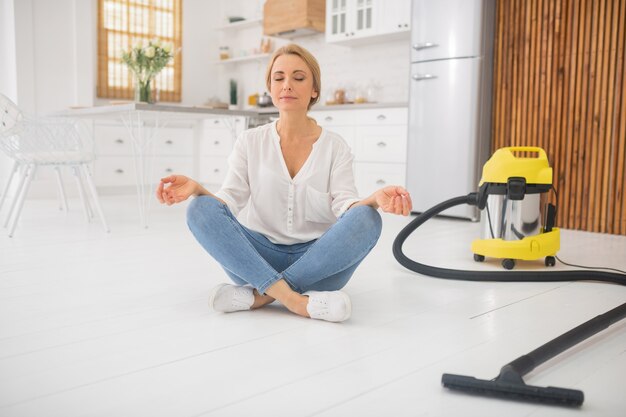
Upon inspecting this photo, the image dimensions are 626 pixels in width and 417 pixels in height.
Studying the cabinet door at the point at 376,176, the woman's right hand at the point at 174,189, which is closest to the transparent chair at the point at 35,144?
the woman's right hand at the point at 174,189

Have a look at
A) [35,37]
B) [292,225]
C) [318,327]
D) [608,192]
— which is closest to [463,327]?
[318,327]

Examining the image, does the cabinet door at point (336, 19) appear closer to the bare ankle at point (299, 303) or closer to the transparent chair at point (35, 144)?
the transparent chair at point (35, 144)

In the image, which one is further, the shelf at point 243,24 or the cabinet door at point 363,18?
the shelf at point 243,24

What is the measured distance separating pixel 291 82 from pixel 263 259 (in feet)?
1.86

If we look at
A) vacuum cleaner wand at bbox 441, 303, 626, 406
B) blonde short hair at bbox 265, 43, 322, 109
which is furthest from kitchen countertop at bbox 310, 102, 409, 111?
vacuum cleaner wand at bbox 441, 303, 626, 406

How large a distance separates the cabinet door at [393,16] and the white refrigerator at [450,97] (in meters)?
0.29

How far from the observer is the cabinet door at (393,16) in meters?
4.85

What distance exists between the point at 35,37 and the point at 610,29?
5098 millimetres

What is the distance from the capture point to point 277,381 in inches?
50.4

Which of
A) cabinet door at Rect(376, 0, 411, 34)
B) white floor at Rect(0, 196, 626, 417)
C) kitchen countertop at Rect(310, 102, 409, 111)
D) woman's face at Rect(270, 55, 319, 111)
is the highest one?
cabinet door at Rect(376, 0, 411, 34)

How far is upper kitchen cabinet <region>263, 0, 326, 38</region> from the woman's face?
13.7ft

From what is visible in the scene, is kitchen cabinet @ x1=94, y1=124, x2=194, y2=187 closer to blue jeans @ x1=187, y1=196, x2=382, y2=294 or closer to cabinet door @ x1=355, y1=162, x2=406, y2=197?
cabinet door @ x1=355, y1=162, x2=406, y2=197

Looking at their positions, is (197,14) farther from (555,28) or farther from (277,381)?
(277,381)

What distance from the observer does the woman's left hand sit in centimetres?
151
